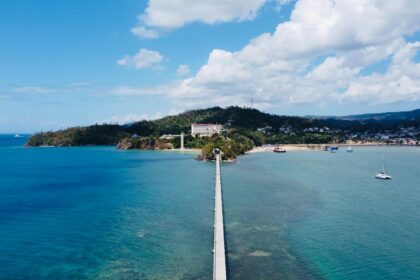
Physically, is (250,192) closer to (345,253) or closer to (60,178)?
(345,253)

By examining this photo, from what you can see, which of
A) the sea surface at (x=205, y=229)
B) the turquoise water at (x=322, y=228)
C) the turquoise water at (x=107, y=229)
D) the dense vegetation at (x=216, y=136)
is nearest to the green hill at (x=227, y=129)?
the dense vegetation at (x=216, y=136)

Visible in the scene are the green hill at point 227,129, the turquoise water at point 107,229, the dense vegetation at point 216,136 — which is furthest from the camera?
the green hill at point 227,129

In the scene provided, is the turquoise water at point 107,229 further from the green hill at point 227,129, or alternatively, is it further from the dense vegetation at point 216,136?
the green hill at point 227,129

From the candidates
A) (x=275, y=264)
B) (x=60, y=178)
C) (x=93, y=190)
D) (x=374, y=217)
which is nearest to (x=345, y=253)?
(x=275, y=264)

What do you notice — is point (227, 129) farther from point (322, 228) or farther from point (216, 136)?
point (322, 228)

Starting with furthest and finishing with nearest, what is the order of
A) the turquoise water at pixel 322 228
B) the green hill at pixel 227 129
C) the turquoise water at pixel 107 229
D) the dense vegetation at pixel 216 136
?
the green hill at pixel 227 129 → the dense vegetation at pixel 216 136 → the turquoise water at pixel 107 229 → the turquoise water at pixel 322 228

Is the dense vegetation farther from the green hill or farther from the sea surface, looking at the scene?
the sea surface

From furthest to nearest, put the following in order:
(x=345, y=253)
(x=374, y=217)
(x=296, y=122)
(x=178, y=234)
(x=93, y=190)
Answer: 1. (x=296, y=122)
2. (x=93, y=190)
3. (x=374, y=217)
4. (x=178, y=234)
5. (x=345, y=253)
